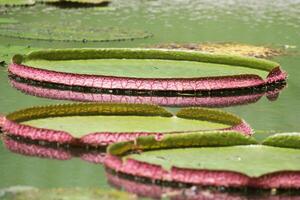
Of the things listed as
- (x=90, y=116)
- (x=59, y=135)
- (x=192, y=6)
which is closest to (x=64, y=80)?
(x=90, y=116)

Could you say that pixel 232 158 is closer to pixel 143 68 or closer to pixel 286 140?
pixel 286 140

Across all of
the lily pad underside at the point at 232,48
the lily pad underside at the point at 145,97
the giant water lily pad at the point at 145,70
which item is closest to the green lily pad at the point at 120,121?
the lily pad underside at the point at 145,97

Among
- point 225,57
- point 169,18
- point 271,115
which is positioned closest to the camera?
point 271,115

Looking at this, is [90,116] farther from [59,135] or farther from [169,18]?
[169,18]

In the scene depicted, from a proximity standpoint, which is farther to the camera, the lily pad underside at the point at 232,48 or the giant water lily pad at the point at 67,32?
the giant water lily pad at the point at 67,32

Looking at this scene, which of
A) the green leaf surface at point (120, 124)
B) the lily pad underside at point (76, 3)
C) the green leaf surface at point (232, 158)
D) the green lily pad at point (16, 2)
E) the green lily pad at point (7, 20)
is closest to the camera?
the green leaf surface at point (232, 158)

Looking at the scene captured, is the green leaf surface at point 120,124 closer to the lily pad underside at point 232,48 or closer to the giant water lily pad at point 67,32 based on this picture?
the lily pad underside at point 232,48

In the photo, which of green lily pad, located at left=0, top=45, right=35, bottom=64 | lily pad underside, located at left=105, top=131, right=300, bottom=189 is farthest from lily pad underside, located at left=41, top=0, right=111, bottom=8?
lily pad underside, located at left=105, top=131, right=300, bottom=189
